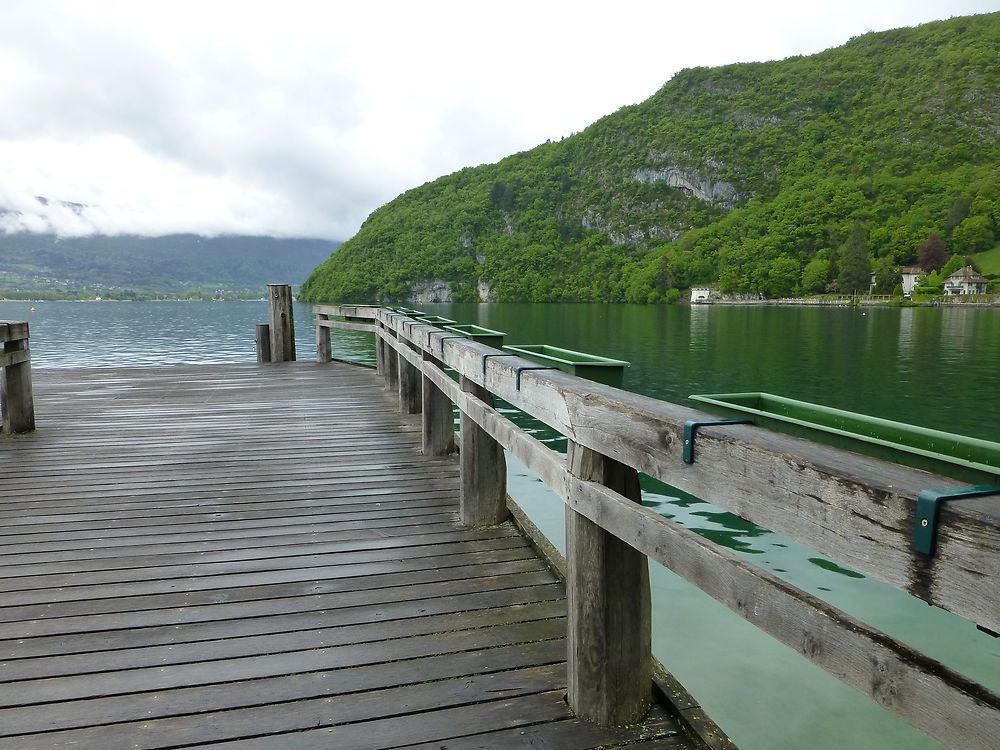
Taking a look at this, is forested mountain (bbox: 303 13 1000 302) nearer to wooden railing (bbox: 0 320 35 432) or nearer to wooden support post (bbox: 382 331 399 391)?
wooden support post (bbox: 382 331 399 391)

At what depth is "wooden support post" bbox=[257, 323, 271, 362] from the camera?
13.2 meters

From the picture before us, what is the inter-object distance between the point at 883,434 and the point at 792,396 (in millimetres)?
22476

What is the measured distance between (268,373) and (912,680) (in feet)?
37.0

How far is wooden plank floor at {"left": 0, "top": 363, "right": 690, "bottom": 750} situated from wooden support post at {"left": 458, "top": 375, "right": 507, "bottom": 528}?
0.45 ft

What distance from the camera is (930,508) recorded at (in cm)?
108

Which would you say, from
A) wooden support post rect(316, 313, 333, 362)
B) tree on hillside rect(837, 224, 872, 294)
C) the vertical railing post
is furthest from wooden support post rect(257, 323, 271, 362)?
tree on hillside rect(837, 224, 872, 294)

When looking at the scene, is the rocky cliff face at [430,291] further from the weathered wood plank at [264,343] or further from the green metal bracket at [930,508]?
the green metal bracket at [930,508]

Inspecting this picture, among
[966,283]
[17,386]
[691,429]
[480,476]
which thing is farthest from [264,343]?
[966,283]

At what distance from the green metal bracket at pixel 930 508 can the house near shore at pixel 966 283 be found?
117291 mm

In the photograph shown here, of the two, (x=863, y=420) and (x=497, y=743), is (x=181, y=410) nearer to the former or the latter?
(x=497, y=743)

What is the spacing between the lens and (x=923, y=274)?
103688mm

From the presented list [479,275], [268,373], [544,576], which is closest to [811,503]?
[544,576]

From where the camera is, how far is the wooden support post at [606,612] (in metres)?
2.28

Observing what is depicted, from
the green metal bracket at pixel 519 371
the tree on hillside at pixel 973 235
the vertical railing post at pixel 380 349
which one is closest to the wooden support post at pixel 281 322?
the vertical railing post at pixel 380 349
